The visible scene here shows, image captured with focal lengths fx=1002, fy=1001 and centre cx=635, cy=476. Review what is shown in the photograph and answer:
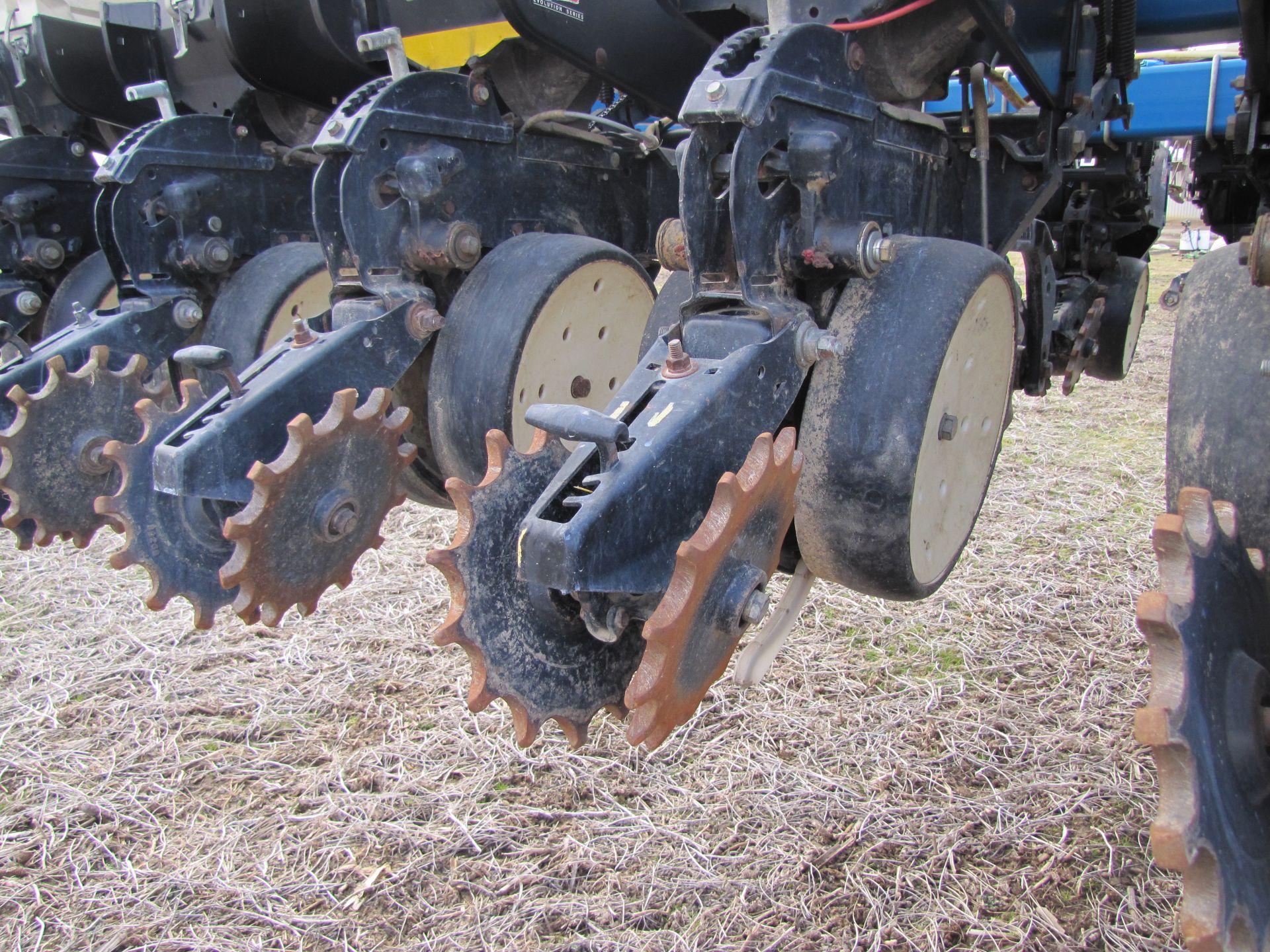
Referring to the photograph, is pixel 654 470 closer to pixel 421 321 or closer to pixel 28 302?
pixel 421 321

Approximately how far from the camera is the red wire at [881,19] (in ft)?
4.85

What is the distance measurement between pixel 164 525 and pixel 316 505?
0.43 m

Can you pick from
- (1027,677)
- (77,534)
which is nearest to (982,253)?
(1027,677)

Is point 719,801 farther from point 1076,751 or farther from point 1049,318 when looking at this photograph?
point 1049,318

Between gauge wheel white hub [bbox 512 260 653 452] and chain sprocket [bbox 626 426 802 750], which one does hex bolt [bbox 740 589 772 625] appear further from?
gauge wheel white hub [bbox 512 260 653 452]

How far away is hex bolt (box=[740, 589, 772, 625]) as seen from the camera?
116cm

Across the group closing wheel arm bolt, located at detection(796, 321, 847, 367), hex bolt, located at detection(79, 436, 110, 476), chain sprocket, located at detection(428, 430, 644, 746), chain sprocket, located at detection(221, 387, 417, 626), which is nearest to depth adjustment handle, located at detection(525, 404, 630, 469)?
chain sprocket, located at detection(428, 430, 644, 746)

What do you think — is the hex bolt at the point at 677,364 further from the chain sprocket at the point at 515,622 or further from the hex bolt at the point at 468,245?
the hex bolt at the point at 468,245

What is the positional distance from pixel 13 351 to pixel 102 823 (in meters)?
1.47

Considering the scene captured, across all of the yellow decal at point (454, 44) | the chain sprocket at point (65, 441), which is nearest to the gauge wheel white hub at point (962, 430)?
the yellow decal at point (454, 44)

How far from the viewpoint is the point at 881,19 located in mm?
1498

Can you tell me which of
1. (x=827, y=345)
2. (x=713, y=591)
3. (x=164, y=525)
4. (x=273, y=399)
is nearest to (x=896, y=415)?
(x=827, y=345)

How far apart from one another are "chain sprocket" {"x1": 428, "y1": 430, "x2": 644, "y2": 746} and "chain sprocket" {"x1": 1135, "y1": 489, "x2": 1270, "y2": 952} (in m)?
0.67

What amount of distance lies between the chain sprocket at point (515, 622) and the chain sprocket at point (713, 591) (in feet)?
0.54
